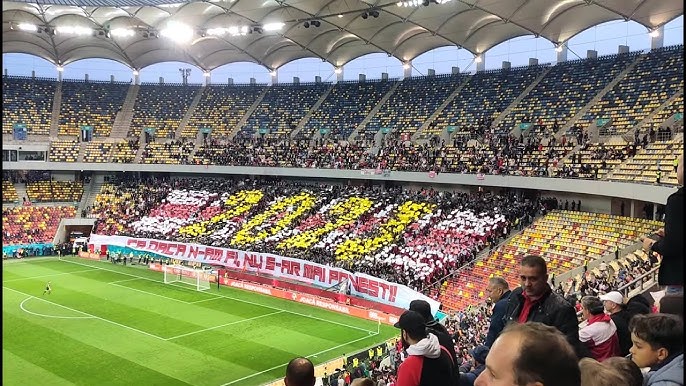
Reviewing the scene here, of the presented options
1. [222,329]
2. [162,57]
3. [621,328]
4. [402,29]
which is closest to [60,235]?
[162,57]

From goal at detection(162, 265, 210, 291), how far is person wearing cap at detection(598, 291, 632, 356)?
32.8 m

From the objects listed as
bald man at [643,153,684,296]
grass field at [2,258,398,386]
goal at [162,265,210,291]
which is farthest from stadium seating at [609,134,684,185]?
goal at [162,265,210,291]

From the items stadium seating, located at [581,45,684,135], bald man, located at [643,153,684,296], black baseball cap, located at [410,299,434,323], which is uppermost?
stadium seating, located at [581,45,684,135]

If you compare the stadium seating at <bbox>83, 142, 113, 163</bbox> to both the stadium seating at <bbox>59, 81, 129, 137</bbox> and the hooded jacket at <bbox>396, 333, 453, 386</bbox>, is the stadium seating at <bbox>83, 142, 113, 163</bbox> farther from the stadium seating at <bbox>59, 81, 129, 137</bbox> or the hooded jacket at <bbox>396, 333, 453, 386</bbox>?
the hooded jacket at <bbox>396, 333, 453, 386</bbox>

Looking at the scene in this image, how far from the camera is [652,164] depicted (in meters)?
27.9

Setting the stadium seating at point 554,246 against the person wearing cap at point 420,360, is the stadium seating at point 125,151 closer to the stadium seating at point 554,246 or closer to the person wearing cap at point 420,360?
the stadium seating at point 554,246

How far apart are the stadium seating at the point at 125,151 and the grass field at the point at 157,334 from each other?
21090 millimetres

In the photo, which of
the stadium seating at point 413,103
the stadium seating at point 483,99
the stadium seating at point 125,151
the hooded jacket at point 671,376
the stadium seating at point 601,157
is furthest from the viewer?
the stadium seating at point 125,151

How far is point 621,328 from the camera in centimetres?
706

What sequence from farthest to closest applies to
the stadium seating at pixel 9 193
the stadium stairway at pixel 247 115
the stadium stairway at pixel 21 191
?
the stadium stairway at pixel 247 115, the stadium stairway at pixel 21 191, the stadium seating at pixel 9 193

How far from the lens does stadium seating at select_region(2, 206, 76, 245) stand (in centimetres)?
4992

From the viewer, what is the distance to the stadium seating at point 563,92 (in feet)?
134

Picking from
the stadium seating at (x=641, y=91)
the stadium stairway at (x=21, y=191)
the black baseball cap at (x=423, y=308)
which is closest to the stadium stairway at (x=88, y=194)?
the stadium stairway at (x=21, y=191)

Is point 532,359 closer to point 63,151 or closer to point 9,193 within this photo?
point 9,193
